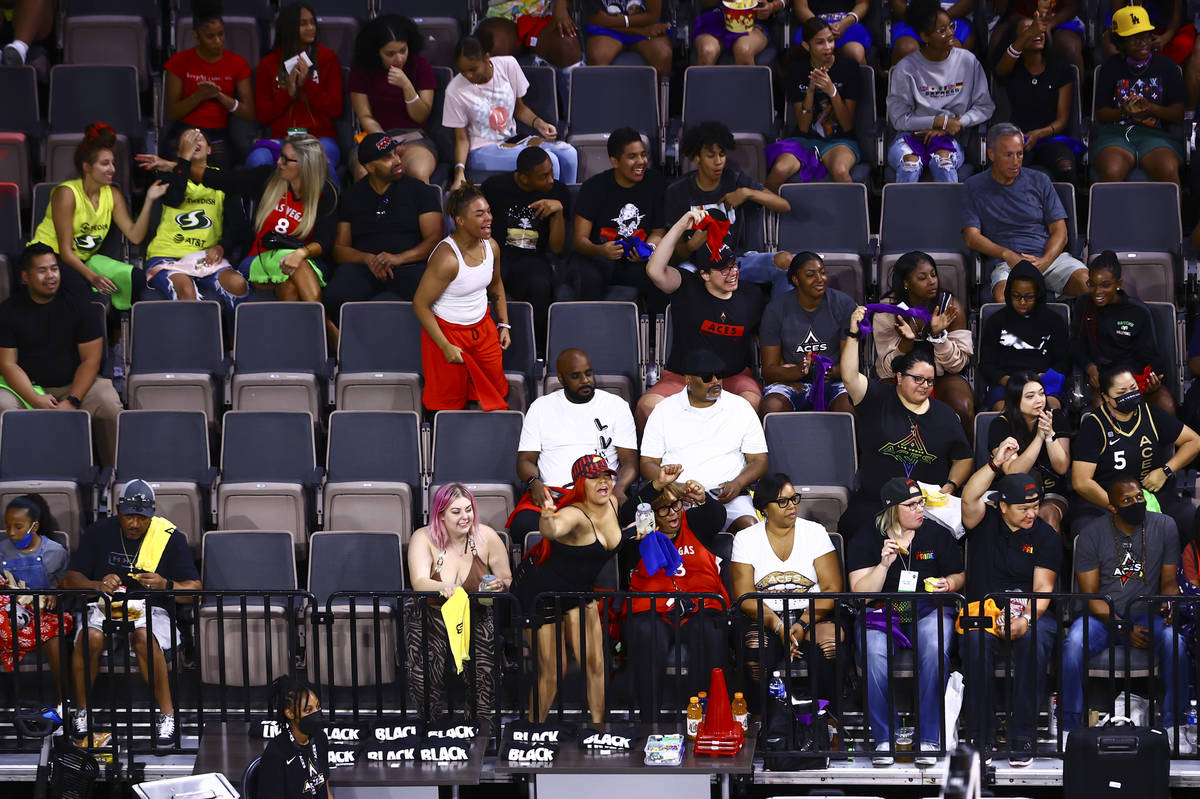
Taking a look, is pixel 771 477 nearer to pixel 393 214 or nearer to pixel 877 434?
pixel 877 434

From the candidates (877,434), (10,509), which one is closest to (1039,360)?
(877,434)

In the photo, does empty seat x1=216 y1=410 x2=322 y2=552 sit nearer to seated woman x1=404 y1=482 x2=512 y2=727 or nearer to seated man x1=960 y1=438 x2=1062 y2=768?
seated woman x1=404 y1=482 x2=512 y2=727

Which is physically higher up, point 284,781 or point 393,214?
point 393,214

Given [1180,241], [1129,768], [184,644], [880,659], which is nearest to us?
[1129,768]

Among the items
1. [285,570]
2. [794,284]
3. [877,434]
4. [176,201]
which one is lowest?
[285,570]

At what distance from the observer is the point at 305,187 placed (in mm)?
8906

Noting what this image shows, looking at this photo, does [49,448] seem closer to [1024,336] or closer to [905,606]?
[905,606]

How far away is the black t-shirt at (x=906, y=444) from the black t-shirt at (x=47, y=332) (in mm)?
3863

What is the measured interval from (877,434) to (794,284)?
1.12 metres

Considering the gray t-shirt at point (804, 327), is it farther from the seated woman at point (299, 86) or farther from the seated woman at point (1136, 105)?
the seated woman at point (299, 86)

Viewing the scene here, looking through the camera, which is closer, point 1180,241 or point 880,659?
point 880,659

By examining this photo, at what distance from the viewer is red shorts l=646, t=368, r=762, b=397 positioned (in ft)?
27.1

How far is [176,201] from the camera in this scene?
9.09 metres

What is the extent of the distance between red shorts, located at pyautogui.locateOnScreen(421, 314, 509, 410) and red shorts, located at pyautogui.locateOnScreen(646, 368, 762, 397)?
29.6 inches
